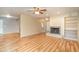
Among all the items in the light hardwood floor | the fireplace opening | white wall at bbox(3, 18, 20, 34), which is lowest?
the light hardwood floor

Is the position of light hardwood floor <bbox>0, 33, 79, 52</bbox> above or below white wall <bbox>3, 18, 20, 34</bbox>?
below

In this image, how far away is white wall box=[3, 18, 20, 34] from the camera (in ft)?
5.29

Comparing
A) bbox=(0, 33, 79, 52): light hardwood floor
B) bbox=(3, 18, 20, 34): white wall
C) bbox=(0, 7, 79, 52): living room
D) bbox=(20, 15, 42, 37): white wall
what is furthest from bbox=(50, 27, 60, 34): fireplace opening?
bbox=(3, 18, 20, 34): white wall

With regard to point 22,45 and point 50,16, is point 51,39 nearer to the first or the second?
point 50,16

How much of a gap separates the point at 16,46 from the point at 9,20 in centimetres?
52

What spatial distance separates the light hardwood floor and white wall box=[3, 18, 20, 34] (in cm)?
10

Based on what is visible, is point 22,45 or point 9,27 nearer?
point 22,45

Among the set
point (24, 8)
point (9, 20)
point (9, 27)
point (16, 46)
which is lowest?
point (16, 46)

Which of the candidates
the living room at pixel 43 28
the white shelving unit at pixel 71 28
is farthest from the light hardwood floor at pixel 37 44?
the white shelving unit at pixel 71 28

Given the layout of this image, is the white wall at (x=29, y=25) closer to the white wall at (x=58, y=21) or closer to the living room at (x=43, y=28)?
the living room at (x=43, y=28)

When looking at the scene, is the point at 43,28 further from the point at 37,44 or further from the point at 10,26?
the point at 10,26

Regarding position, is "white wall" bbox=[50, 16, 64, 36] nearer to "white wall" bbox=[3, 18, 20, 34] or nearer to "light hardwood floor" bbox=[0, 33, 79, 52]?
"light hardwood floor" bbox=[0, 33, 79, 52]
